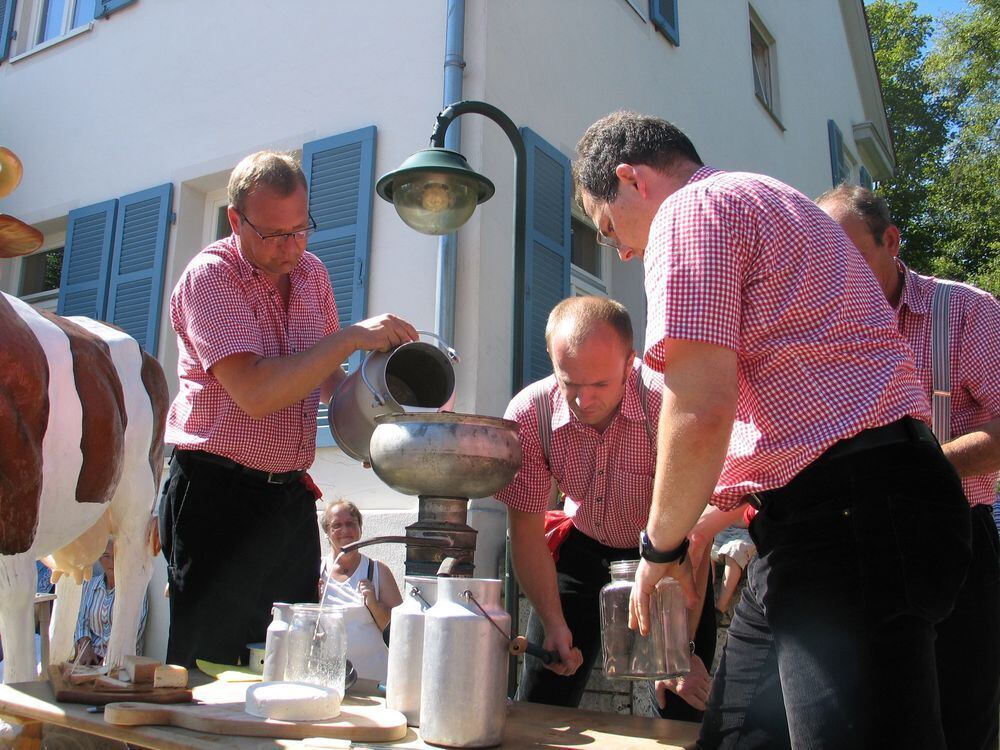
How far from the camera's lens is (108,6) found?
6984mm

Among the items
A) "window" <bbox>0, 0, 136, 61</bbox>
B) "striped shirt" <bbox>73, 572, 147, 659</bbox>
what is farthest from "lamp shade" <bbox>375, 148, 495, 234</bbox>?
"window" <bbox>0, 0, 136, 61</bbox>

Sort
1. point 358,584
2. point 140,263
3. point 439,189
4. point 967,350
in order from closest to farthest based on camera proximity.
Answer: point 967,350 < point 358,584 < point 439,189 < point 140,263

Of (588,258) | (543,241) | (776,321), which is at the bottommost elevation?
(776,321)

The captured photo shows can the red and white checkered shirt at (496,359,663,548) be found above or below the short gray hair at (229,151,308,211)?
below

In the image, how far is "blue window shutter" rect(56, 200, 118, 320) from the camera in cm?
651

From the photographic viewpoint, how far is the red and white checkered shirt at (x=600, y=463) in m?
2.41

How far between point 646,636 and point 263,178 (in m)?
1.58

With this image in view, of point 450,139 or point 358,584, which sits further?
point 450,139

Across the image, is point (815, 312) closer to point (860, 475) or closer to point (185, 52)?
point (860, 475)

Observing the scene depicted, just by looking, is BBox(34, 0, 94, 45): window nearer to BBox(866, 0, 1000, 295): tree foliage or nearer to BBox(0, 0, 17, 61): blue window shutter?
BBox(0, 0, 17, 61): blue window shutter

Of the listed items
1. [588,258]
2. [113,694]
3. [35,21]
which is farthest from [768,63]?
[113,694]

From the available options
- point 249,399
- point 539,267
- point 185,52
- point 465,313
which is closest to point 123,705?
point 249,399

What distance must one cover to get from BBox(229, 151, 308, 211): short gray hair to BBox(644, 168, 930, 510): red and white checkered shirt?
1335 millimetres

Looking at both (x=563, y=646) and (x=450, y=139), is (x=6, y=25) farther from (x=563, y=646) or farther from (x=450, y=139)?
(x=563, y=646)
